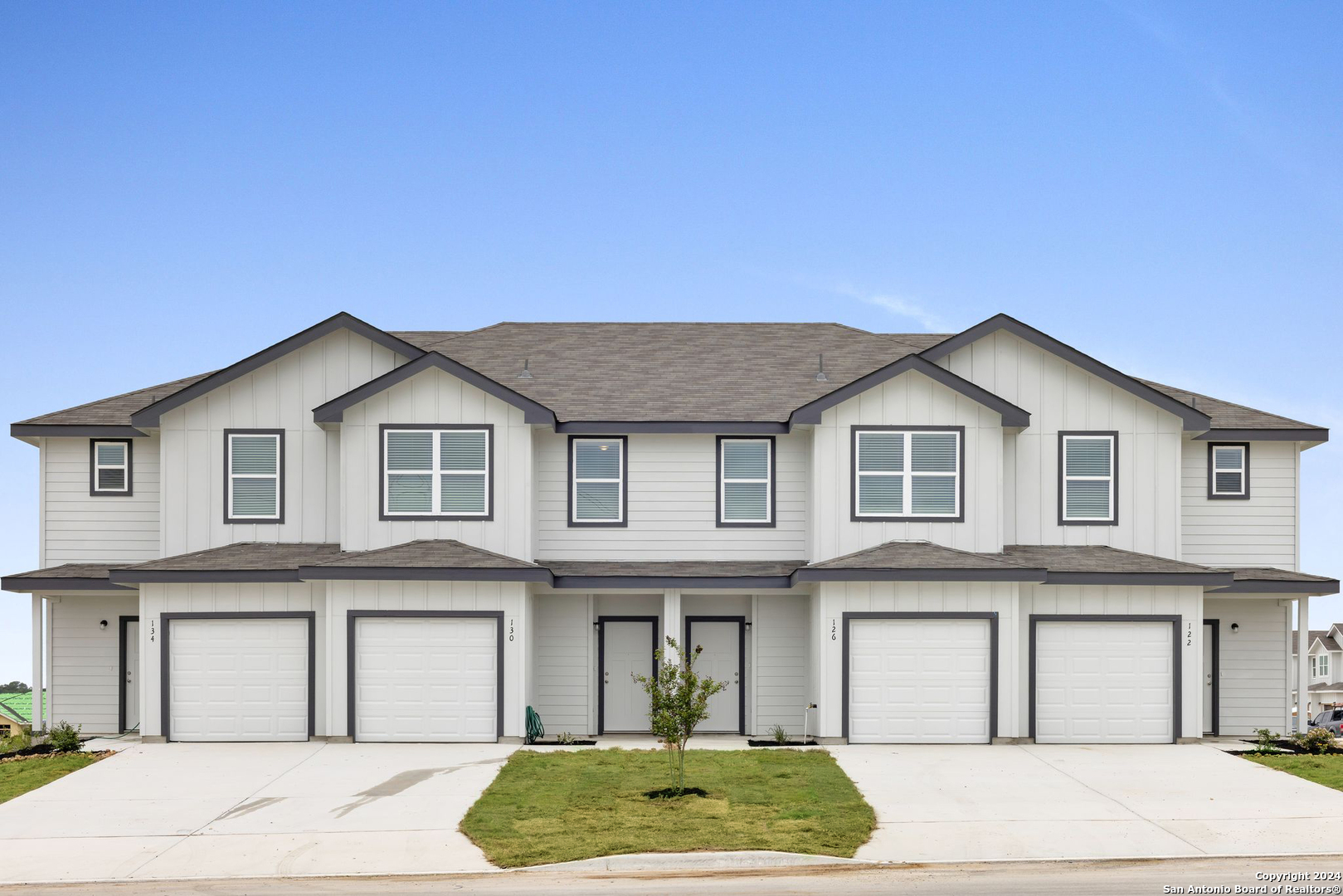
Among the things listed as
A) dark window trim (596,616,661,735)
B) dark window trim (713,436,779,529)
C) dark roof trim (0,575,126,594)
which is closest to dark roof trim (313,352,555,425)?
dark window trim (713,436,779,529)

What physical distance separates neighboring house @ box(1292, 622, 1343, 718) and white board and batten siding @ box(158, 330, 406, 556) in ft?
200

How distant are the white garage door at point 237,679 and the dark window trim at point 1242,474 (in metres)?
17.3

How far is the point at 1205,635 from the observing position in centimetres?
2394

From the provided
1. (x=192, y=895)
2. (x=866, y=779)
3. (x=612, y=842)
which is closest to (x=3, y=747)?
(x=192, y=895)

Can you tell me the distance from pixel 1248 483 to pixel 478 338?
16.0 metres

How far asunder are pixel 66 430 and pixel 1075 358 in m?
19.1

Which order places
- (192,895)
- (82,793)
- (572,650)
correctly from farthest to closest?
(572,650) → (82,793) → (192,895)

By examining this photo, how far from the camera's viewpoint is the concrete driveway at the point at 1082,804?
1338 cm

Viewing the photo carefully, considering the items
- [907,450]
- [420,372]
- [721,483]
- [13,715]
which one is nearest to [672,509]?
[721,483]

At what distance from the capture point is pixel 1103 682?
68.1ft

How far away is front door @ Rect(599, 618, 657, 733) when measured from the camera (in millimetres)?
22781

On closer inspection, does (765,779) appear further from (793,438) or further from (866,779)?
(793,438)

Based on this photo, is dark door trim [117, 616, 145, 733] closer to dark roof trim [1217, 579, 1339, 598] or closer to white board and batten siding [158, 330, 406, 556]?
white board and batten siding [158, 330, 406, 556]

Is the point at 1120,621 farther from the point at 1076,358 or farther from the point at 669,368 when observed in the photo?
the point at 669,368
